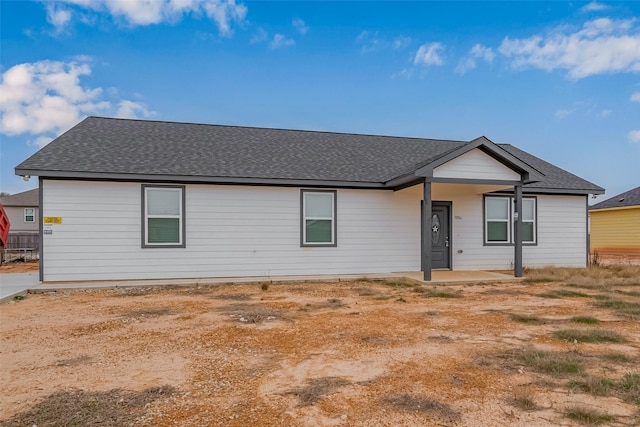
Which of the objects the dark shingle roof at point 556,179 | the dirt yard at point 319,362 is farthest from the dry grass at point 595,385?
the dark shingle roof at point 556,179

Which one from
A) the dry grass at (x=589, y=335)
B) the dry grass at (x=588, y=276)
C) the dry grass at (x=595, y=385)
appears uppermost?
the dry grass at (x=595, y=385)

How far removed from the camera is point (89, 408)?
319cm

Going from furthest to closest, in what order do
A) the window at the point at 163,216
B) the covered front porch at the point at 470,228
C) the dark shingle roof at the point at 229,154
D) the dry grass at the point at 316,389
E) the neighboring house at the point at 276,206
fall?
the covered front porch at the point at 470,228 → the window at the point at 163,216 → the dark shingle roof at the point at 229,154 → the neighboring house at the point at 276,206 → the dry grass at the point at 316,389

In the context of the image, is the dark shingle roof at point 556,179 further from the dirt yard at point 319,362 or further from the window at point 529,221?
the dirt yard at point 319,362

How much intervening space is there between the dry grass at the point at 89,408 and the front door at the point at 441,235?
1060 cm

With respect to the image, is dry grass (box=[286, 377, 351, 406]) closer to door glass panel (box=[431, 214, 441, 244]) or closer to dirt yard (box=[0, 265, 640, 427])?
dirt yard (box=[0, 265, 640, 427])

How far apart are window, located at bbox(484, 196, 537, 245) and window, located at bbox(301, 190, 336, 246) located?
5.29 m

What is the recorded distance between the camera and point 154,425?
2896 mm

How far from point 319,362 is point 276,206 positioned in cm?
742

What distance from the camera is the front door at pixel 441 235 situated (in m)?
12.9

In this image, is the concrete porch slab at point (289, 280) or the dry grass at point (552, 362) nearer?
the dry grass at point (552, 362)

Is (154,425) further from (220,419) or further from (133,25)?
(133,25)

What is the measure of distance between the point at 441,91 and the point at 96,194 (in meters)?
17.4

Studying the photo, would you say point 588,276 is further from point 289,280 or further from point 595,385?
point 595,385
